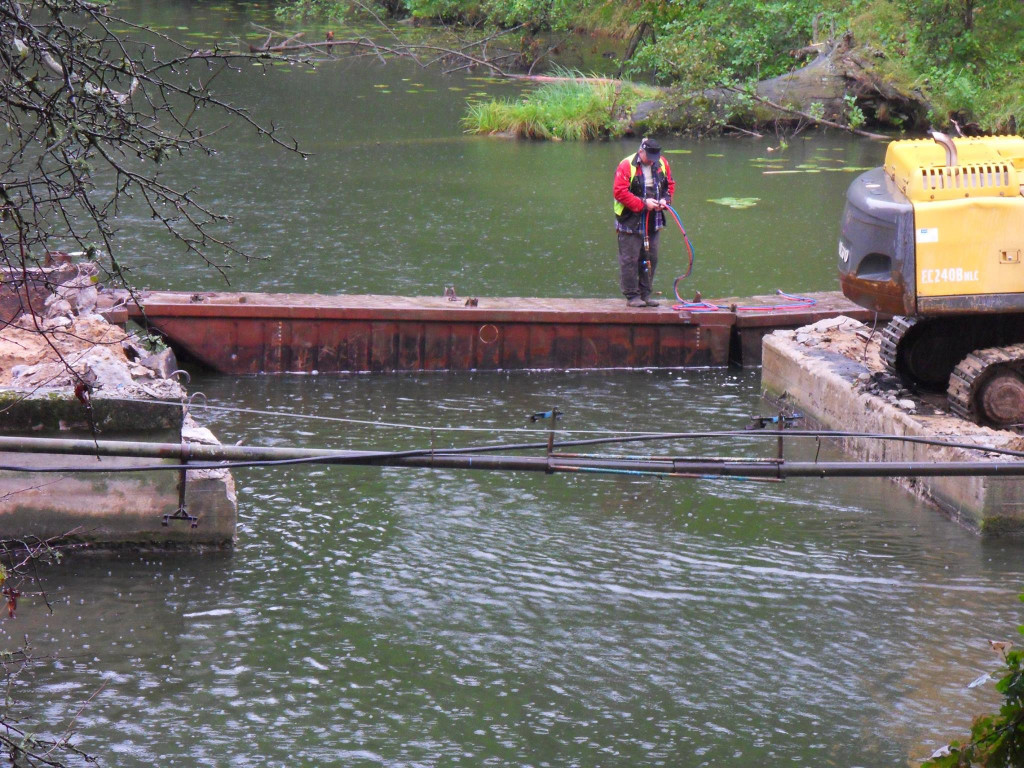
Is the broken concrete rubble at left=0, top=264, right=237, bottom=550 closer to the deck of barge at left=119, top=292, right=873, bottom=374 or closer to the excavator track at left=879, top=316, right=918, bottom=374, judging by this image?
the deck of barge at left=119, top=292, right=873, bottom=374

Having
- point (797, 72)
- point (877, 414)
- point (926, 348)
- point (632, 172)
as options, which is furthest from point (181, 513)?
point (797, 72)

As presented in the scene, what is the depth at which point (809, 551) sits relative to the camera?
9031 millimetres

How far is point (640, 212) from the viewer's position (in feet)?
43.6

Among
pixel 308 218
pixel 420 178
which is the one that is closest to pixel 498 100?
pixel 420 178

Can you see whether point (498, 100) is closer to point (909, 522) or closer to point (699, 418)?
point (699, 418)

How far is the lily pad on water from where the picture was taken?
21484 mm

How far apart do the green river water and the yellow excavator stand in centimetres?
125

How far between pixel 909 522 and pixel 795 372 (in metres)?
2.56

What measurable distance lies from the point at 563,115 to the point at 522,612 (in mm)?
20505

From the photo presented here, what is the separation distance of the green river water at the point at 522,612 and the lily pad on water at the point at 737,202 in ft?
28.4

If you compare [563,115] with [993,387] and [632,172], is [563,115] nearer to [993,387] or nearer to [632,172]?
[632,172]

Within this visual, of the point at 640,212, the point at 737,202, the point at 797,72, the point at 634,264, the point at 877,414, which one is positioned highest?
the point at 797,72

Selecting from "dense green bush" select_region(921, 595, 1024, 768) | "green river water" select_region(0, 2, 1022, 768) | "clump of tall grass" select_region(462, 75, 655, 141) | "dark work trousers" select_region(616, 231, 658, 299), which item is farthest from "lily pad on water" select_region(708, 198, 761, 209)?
"dense green bush" select_region(921, 595, 1024, 768)

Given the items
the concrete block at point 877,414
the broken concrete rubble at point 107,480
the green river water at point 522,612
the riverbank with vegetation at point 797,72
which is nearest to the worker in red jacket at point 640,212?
the green river water at point 522,612
